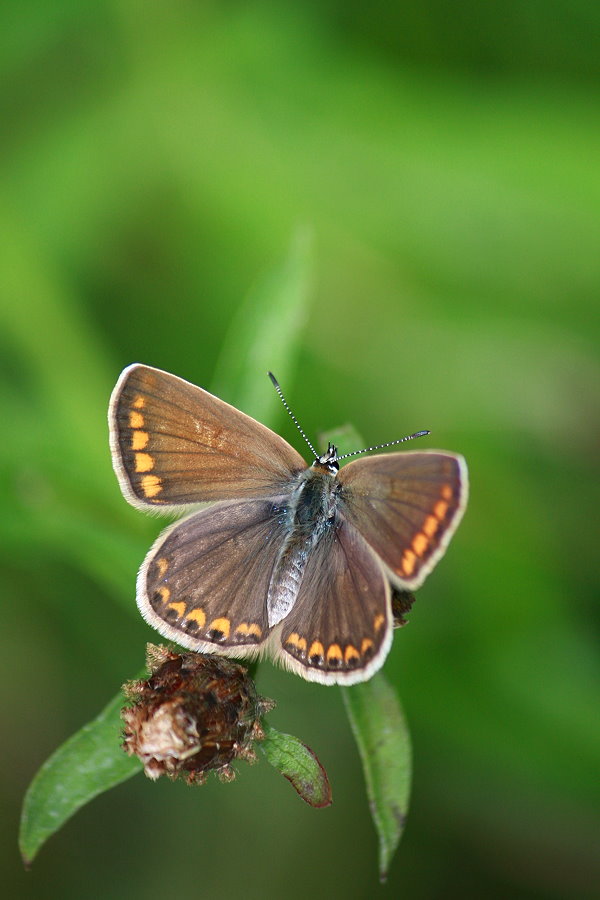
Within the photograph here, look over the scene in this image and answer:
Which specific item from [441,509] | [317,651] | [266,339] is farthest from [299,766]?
[266,339]

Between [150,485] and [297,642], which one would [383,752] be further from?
[150,485]

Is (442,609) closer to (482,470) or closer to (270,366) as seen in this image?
(482,470)

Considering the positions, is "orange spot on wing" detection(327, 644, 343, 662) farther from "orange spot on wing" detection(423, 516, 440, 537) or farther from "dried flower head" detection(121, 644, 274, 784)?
"orange spot on wing" detection(423, 516, 440, 537)

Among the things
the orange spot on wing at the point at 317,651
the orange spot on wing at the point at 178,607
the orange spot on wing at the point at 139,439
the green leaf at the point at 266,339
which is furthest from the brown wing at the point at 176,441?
the orange spot on wing at the point at 317,651

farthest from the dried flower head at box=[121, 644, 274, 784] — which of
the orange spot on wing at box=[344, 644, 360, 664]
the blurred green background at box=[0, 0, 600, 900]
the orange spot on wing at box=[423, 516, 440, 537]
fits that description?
the blurred green background at box=[0, 0, 600, 900]

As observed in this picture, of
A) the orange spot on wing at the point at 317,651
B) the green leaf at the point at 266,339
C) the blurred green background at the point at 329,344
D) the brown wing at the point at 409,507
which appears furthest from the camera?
the blurred green background at the point at 329,344

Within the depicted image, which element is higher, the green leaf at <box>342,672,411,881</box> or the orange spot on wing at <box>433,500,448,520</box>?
the orange spot on wing at <box>433,500,448,520</box>

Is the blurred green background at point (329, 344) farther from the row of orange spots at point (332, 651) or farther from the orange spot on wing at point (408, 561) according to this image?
the orange spot on wing at point (408, 561)
